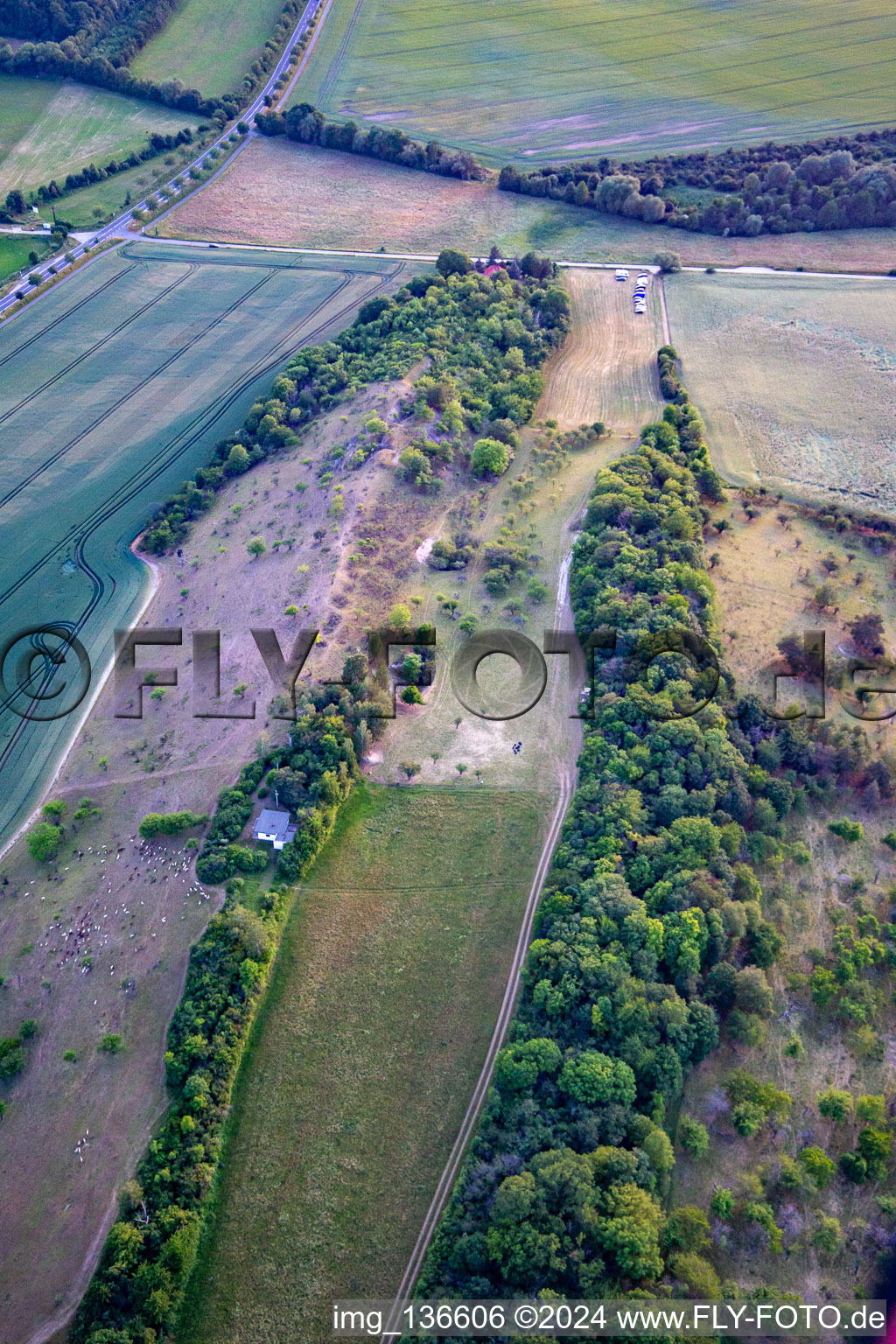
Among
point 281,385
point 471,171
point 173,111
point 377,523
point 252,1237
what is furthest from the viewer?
point 173,111

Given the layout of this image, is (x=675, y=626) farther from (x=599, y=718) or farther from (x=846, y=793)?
(x=846, y=793)

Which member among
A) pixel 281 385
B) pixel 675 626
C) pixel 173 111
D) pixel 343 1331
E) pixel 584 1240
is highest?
pixel 173 111

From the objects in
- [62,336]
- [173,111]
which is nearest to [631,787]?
[62,336]

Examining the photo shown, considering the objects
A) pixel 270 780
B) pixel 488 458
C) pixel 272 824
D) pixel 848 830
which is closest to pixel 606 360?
pixel 488 458

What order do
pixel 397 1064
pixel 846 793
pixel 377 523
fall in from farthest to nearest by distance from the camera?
pixel 377 523 → pixel 846 793 → pixel 397 1064

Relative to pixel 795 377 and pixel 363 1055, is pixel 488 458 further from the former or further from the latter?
pixel 363 1055

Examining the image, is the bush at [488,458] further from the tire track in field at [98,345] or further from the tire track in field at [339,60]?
the tire track in field at [339,60]

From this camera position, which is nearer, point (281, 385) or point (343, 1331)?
point (343, 1331)
